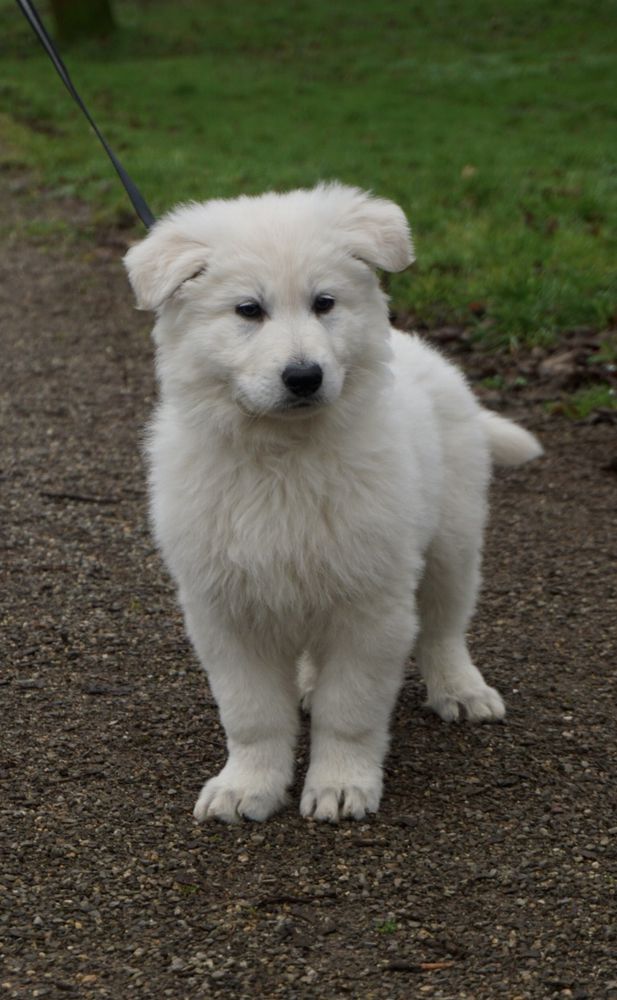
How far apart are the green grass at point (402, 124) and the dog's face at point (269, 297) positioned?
14.2 ft

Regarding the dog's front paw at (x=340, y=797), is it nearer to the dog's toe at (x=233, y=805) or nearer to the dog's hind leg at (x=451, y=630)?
the dog's toe at (x=233, y=805)

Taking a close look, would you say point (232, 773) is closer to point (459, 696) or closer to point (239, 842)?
point (239, 842)

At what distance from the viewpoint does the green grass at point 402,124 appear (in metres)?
8.98

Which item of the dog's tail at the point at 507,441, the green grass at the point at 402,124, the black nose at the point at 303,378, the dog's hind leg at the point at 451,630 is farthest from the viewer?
the green grass at the point at 402,124

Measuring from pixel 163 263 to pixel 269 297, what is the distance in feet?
1.07

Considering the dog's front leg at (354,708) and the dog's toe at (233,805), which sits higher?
the dog's front leg at (354,708)

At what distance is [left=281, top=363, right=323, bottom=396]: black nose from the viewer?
3529 millimetres

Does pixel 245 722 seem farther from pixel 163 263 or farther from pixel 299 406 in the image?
pixel 163 263

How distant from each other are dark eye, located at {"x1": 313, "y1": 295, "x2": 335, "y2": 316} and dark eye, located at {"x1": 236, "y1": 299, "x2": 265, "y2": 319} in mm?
146

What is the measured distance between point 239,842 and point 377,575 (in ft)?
2.61

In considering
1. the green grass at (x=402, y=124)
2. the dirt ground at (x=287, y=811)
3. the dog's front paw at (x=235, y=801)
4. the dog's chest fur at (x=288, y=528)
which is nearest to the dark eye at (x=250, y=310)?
the dog's chest fur at (x=288, y=528)

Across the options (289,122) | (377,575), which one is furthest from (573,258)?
(289,122)

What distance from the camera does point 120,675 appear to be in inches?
186

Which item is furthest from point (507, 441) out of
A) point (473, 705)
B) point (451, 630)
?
point (473, 705)
